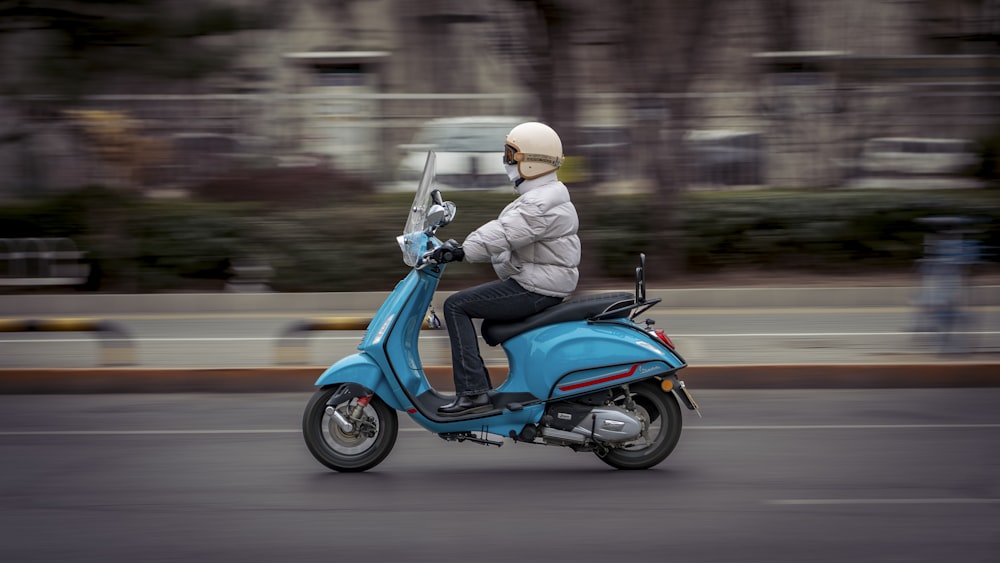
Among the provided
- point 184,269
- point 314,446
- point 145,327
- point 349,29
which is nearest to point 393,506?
point 314,446

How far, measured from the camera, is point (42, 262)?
17.2 metres

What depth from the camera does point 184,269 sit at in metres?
17.3

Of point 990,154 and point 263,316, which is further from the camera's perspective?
point 990,154

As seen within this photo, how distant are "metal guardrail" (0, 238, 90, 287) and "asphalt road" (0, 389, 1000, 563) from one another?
9197 millimetres

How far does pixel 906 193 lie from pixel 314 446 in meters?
13.3

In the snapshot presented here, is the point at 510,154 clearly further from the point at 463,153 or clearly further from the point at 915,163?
the point at 915,163

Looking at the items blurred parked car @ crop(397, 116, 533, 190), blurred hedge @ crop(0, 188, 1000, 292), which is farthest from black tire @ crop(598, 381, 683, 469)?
blurred parked car @ crop(397, 116, 533, 190)

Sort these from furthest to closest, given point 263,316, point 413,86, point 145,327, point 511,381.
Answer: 1. point 413,86
2. point 263,316
3. point 145,327
4. point 511,381

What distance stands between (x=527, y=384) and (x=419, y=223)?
3.29ft

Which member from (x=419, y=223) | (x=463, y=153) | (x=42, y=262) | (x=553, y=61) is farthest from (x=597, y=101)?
(x=419, y=223)

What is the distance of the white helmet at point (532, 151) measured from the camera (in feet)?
21.3

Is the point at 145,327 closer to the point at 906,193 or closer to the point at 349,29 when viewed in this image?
the point at 349,29

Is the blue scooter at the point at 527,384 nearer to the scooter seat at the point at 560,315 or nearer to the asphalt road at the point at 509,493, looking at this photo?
the scooter seat at the point at 560,315

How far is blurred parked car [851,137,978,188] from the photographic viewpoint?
18.8 m
